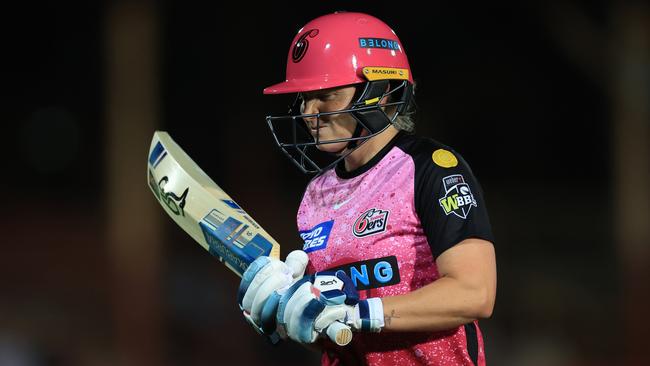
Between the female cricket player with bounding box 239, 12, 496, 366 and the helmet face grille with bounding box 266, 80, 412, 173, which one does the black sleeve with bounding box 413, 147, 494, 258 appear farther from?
the helmet face grille with bounding box 266, 80, 412, 173

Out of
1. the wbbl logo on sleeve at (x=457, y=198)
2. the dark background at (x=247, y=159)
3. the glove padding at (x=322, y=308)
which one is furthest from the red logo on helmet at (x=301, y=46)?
the dark background at (x=247, y=159)

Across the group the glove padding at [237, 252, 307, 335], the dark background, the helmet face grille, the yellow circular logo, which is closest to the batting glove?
the glove padding at [237, 252, 307, 335]

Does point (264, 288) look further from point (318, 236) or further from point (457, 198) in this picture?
point (457, 198)

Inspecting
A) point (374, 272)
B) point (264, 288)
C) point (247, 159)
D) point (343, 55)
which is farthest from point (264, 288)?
point (247, 159)

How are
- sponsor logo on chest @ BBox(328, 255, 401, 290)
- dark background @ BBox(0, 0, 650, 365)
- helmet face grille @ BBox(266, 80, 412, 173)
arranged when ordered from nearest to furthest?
sponsor logo on chest @ BBox(328, 255, 401, 290), helmet face grille @ BBox(266, 80, 412, 173), dark background @ BBox(0, 0, 650, 365)

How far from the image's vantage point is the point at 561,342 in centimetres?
811

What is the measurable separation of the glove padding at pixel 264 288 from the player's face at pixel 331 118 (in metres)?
0.39

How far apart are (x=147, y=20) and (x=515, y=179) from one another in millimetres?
6192

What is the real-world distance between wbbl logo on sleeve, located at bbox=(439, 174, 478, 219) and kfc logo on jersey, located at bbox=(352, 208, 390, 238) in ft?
0.52

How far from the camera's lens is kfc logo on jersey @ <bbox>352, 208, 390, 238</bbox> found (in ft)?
7.80

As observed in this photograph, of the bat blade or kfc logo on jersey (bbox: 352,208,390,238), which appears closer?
kfc logo on jersey (bbox: 352,208,390,238)

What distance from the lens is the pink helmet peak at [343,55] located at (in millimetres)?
2523

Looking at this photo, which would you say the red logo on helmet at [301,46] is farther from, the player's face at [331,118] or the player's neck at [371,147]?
the player's neck at [371,147]

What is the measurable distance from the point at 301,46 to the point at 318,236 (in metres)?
0.51
